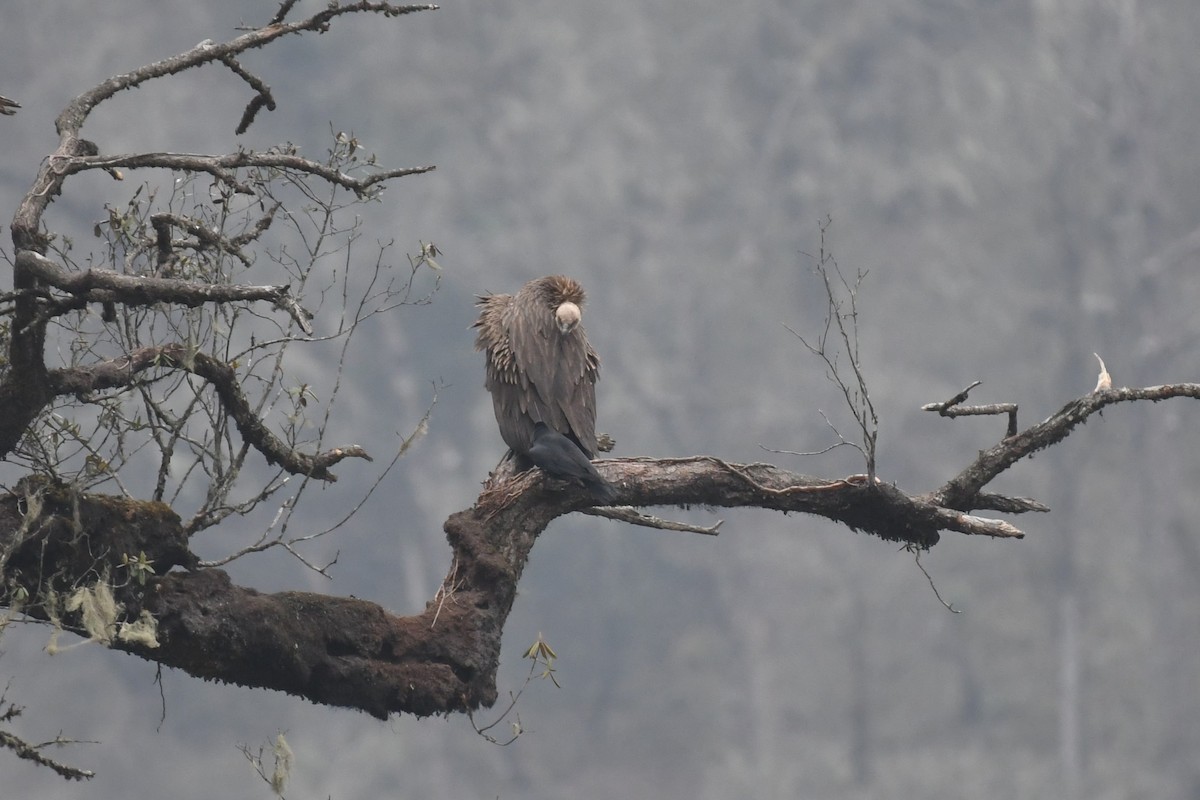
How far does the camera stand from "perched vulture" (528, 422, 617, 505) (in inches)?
278

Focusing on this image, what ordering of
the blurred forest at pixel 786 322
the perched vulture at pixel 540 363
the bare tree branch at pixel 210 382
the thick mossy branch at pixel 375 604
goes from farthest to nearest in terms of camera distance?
the blurred forest at pixel 786 322, the perched vulture at pixel 540 363, the bare tree branch at pixel 210 382, the thick mossy branch at pixel 375 604

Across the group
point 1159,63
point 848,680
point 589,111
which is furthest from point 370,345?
point 1159,63

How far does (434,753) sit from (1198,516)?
2877 centimetres

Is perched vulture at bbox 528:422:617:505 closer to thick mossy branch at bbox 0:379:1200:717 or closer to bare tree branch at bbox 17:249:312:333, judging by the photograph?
thick mossy branch at bbox 0:379:1200:717

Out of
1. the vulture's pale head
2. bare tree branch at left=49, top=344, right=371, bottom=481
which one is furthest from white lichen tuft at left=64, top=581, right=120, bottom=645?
the vulture's pale head

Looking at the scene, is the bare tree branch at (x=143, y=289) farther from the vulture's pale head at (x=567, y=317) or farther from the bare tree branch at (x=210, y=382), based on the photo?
the vulture's pale head at (x=567, y=317)

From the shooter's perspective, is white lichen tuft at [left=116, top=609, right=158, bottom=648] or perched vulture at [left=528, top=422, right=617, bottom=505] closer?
white lichen tuft at [left=116, top=609, right=158, bottom=648]

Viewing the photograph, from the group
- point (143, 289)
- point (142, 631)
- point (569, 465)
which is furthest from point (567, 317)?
point (142, 631)

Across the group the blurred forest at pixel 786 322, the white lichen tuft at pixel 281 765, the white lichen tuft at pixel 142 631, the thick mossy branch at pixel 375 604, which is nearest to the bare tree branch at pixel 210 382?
the thick mossy branch at pixel 375 604

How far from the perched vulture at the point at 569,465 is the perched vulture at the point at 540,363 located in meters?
0.41

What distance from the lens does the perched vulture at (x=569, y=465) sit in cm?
706

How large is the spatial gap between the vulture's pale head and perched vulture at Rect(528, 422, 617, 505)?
1028 mm

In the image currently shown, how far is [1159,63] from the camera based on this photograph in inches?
2576

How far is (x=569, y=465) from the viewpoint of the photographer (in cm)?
709
